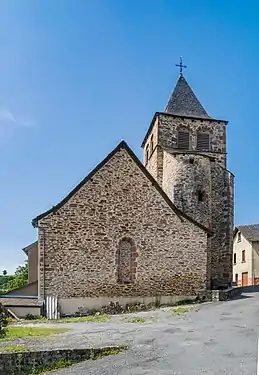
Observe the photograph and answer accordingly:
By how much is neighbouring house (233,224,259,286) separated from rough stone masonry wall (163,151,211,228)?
60.5ft

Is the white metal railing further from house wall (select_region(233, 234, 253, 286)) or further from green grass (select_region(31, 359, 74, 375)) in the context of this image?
house wall (select_region(233, 234, 253, 286))

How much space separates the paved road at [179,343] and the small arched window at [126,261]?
4.07 metres

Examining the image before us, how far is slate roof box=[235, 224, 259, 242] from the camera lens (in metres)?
41.5

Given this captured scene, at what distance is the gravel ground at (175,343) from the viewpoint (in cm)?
729

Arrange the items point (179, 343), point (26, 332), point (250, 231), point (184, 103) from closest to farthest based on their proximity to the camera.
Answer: point (179, 343)
point (26, 332)
point (184, 103)
point (250, 231)

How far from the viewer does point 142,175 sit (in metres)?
19.8

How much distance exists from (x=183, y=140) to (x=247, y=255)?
732 inches

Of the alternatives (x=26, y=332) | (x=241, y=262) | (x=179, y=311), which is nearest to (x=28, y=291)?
(x=179, y=311)

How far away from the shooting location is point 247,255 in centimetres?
4203

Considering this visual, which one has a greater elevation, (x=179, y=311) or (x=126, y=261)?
(x=126, y=261)

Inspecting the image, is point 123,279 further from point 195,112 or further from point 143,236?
point 195,112

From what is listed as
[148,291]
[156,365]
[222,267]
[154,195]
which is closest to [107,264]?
[148,291]

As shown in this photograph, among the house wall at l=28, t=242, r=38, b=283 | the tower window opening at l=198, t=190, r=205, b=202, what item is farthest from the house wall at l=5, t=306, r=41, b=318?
the tower window opening at l=198, t=190, r=205, b=202

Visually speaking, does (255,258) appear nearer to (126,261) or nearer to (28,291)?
(126,261)
